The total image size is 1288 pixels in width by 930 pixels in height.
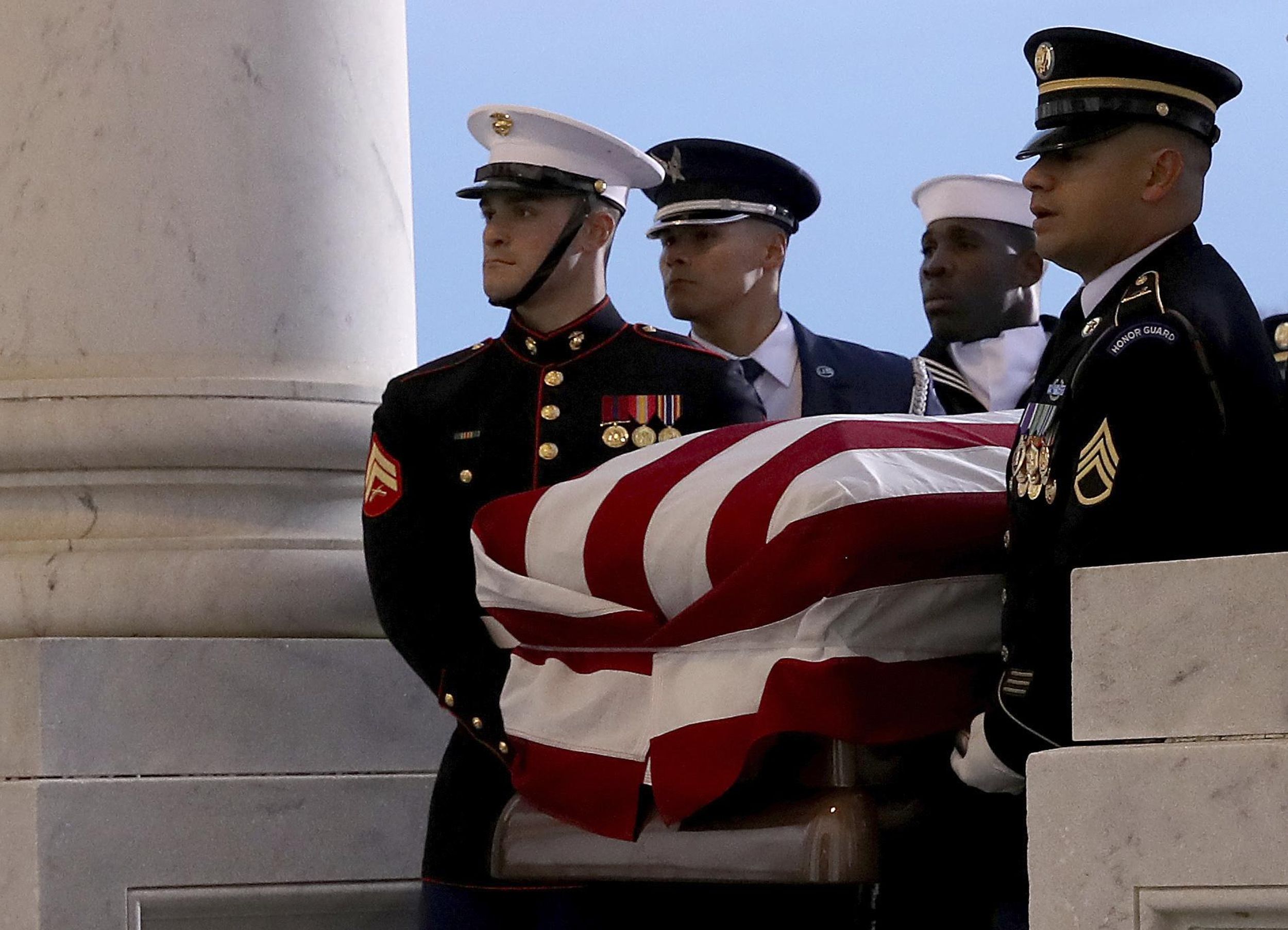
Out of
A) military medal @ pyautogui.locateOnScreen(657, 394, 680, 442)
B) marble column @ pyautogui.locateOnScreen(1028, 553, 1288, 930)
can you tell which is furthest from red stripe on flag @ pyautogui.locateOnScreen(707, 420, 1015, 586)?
military medal @ pyautogui.locateOnScreen(657, 394, 680, 442)

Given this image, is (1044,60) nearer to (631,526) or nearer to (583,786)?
(631,526)

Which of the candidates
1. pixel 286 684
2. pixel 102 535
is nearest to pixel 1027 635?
pixel 286 684

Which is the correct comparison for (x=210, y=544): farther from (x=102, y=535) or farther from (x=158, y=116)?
(x=158, y=116)

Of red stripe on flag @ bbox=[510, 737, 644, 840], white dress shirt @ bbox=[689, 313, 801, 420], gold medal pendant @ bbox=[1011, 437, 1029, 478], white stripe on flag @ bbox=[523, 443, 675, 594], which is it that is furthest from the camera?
white dress shirt @ bbox=[689, 313, 801, 420]

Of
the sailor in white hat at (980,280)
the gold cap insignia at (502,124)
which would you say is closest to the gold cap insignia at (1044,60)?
the gold cap insignia at (502,124)

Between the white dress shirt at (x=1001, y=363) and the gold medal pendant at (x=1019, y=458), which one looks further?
the white dress shirt at (x=1001, y=363)

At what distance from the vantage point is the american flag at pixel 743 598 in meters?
2.85

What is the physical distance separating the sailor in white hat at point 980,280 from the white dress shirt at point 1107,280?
5.90ft

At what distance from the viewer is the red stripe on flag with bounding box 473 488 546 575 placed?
3312mm

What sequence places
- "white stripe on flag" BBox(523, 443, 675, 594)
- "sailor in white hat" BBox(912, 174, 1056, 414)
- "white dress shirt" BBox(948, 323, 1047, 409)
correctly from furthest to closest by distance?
"sailor in white hat" BBox(912, 174, 1056, 414)
"white dress shirt" BBox(948, 323, 1047, 409)
"white stripe on flag" BBox(523, 443, 675, 594)

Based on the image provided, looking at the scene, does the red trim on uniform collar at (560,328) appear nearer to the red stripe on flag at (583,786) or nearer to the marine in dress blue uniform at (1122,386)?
the red stripe on flag at (583,786)

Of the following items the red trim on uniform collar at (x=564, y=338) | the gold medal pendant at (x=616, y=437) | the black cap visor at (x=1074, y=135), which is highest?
the black cap visor at (x=1074, y=135)

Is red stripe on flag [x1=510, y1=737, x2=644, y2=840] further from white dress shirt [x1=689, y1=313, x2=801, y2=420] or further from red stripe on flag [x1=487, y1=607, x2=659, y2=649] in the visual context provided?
white dress shirt [x1=689, y1=313, x2=801, y2=420]

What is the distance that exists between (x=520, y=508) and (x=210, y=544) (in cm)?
121
